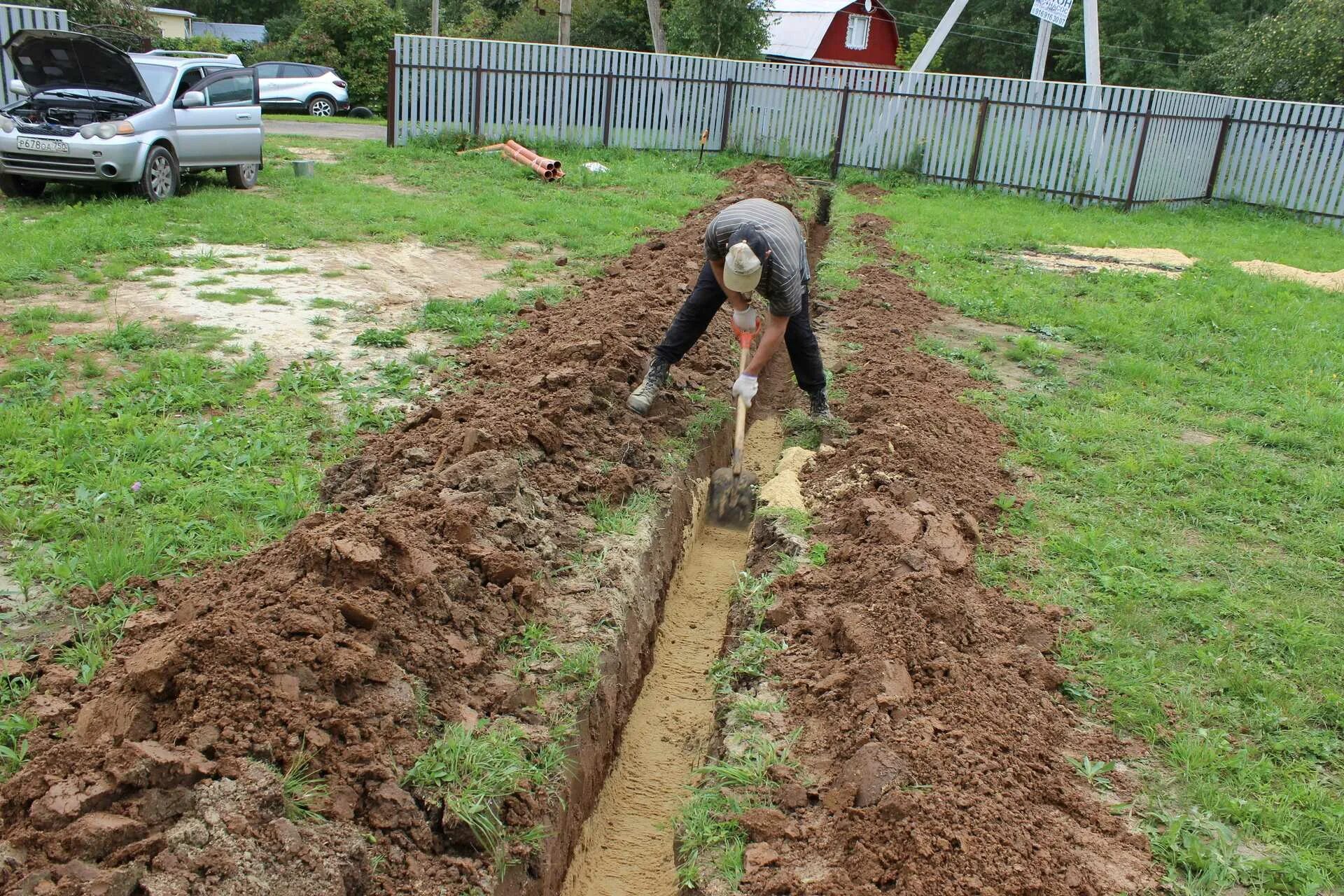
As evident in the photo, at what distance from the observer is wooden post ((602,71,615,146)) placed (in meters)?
18.2

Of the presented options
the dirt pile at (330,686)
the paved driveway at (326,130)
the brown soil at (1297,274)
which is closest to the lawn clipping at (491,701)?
the dirt pile at (330,686)

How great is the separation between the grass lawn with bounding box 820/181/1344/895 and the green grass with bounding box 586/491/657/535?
5.71 ft

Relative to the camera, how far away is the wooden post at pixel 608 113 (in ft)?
59.7

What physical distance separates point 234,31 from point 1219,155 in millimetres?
39740

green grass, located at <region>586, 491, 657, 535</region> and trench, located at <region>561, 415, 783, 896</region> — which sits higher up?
green grass, located at <region>586, 491, 657, 535</region>

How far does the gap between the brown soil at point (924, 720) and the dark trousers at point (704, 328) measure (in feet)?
2.84

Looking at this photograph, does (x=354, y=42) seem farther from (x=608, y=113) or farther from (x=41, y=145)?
(x=41, y=145)

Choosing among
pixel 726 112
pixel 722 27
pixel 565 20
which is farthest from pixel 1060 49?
pixel 726 112

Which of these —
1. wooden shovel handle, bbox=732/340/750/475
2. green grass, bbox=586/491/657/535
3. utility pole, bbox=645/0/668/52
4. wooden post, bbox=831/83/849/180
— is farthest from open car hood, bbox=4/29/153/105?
utility pole, bbox=645/0/668/52

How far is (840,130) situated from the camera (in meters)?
17.9

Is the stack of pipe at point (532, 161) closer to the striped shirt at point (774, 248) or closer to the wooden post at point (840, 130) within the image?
the wooden post at point (840, 130)

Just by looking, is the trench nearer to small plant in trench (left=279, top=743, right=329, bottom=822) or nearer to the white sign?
small plant in trench (left=279, top=743, right=329, bottom=822)

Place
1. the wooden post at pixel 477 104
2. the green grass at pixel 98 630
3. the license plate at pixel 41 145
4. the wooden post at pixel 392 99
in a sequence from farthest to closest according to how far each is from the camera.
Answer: the wooden post at pixel 477 104 → the wooden post at pixel 392 99 → the license plate at pixel 41 145 → the green grass at pixel 98 630

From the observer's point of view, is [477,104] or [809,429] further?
[477,104]
